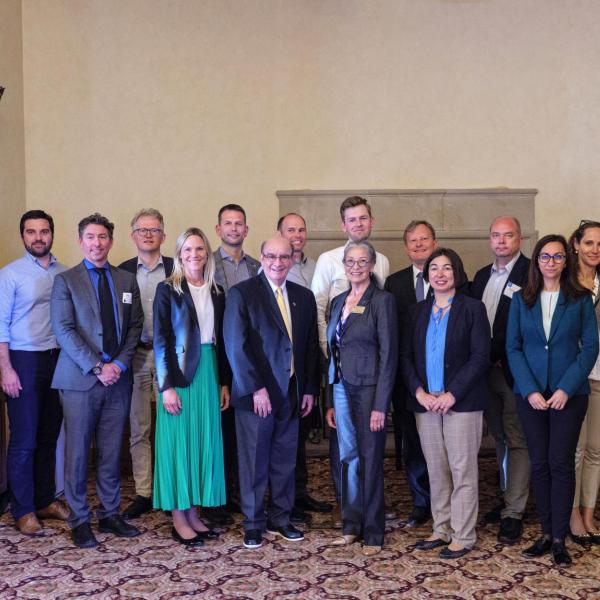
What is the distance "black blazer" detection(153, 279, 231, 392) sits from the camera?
146 inches

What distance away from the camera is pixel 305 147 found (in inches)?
235

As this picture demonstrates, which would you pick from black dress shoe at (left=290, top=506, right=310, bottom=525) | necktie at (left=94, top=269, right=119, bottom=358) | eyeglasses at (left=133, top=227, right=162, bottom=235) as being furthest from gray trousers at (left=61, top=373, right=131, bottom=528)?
black dress shoe at (left=290, top=506, right=310, bottom=525)

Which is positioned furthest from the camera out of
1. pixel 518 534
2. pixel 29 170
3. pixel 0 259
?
pixel 29 170

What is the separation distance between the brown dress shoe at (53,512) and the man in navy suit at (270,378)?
1.08 meters

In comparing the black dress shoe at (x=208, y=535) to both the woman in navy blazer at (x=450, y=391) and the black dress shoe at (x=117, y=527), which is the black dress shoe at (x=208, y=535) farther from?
the woman in navy blazer at (x=450, y=391)

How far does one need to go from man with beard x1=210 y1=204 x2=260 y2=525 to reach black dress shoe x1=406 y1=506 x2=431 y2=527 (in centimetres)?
97

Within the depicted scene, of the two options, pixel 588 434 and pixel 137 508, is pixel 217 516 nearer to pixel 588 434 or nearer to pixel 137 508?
pixel 137 508

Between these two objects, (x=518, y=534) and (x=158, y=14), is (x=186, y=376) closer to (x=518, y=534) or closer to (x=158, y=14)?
(x=518, y=534)

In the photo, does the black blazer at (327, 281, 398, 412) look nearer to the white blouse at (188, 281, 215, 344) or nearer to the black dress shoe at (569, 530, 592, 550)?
the white blouse at (188, 281, 215, 344)

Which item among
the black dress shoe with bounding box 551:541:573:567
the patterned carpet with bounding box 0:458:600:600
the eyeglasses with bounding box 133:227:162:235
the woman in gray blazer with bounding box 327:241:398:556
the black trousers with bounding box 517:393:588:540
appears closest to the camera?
the patterned carpet with bounding box 0:458:600:600

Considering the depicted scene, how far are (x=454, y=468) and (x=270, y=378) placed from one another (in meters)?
1.00

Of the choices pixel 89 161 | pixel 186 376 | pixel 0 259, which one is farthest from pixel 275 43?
pixel 186 376

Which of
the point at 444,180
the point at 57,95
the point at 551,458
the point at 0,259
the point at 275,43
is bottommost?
the point at 551,458

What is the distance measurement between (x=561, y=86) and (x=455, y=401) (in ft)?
11.5
